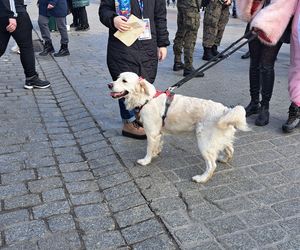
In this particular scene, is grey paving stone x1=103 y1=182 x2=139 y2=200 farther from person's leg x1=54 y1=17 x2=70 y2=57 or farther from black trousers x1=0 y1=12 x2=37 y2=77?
person's leg x1=54 y1=17 x2=70 y2=57

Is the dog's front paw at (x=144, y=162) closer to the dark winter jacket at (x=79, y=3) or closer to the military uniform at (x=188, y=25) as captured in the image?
the military uniform at (x=188, y=25)

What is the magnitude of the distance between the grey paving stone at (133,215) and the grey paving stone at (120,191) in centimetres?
27

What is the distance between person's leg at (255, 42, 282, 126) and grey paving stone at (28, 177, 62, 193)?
2640 mm

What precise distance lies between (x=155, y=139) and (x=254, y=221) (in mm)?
1327

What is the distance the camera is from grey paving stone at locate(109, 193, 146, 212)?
3315 mm

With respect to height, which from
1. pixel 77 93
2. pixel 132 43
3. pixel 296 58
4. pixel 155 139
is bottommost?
pixel 77 93

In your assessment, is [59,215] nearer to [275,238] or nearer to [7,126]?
[275,238]

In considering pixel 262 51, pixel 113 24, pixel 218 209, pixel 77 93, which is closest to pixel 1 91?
pixel 77 93

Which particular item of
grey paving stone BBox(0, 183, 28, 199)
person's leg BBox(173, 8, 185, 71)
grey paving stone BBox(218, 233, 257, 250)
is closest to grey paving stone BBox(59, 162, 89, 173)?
grey paving stone BBox(0, 183, 28, 199)

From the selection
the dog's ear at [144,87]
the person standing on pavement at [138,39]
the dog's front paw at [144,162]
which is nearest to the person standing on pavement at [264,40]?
the person standing on pavement at [138,39]

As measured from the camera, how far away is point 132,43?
167 inches

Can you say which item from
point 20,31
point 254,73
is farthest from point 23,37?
point 254,73

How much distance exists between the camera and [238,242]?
9.32 ft

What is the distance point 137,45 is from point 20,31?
286 cm
